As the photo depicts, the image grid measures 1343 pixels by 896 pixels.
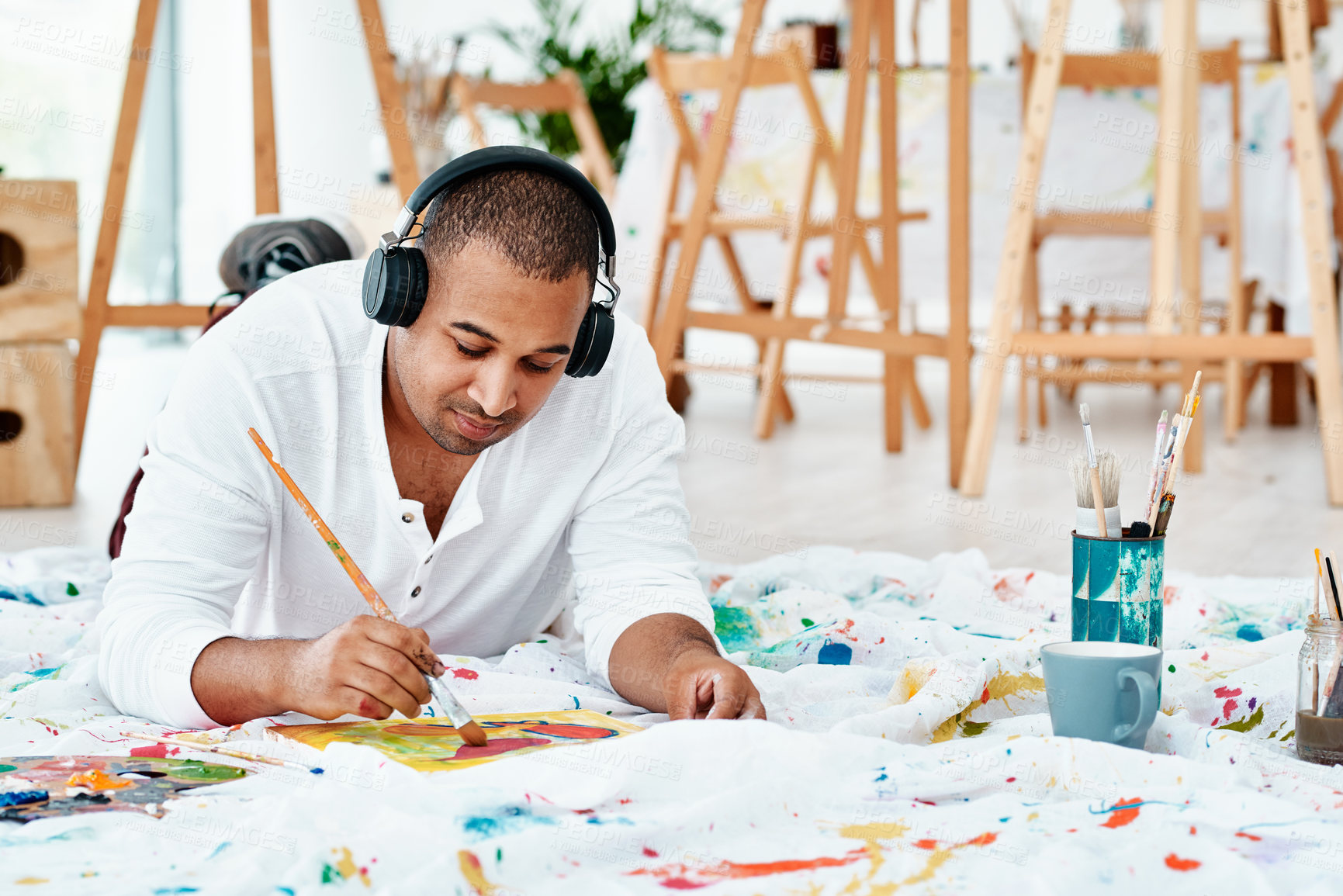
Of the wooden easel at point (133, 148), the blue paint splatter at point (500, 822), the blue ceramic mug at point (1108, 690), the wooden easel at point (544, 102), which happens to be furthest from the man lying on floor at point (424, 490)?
the wooden easel at point (544, 102)

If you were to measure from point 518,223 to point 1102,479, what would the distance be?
20.4 inches

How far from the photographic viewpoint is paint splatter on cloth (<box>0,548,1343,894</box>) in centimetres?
75

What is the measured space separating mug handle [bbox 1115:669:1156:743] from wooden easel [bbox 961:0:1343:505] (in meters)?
1.57

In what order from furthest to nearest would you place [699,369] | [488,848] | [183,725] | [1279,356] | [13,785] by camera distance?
[699,369] → [1279,356] → [183,725] → [13,785] → [488,848]

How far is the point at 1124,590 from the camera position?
1051mm

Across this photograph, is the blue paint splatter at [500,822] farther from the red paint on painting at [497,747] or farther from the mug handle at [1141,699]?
the mug handle at [1141,699]

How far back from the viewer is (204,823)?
0.82 m

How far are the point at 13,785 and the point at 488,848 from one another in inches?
13.4

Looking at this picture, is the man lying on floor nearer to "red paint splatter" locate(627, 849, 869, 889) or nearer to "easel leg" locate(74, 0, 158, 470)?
"red paint splatter" locate(627, 849, 869, 889)

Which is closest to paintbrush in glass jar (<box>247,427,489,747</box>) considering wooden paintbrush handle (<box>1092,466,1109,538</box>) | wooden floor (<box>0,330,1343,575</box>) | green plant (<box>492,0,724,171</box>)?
wooden paintbrush handle (<box>1092,466,1109,538</box>)

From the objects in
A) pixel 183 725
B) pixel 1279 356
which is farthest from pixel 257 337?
pixel 1279 356

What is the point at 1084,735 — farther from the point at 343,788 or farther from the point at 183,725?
the point at 183,725

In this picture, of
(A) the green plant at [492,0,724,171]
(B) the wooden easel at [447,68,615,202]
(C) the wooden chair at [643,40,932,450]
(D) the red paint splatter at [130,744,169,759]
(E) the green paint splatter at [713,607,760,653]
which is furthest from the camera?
(A) the green plant at [492,0,724,171]

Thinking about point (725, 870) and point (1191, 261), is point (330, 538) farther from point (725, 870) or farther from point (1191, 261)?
point (1191, 261)
